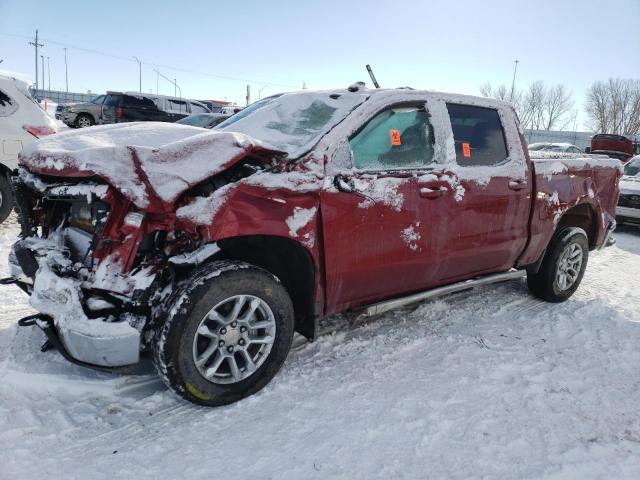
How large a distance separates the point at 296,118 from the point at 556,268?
2.91 meters

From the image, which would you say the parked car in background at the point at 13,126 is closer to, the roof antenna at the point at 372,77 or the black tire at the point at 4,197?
the black tire at the point at 4,197

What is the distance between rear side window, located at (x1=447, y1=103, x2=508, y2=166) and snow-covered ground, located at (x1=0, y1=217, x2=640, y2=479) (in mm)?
1402

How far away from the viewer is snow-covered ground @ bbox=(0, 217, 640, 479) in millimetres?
2307

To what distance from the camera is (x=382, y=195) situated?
10.2 feet

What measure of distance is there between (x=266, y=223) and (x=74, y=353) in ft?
3.92

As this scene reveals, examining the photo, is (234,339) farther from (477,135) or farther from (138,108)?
(138,108)

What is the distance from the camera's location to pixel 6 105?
6074 millimetres

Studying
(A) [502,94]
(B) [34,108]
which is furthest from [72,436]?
(A) [502,94]

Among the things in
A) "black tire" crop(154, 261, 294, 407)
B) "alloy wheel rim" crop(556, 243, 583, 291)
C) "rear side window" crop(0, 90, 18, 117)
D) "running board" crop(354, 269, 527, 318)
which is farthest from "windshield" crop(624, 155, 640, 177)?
"rear side window" crop(0, 90, 18, 117)

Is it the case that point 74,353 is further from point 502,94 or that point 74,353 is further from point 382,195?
point 502,94

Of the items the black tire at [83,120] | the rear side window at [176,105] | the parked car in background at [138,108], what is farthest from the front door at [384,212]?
the black tire at [83,120]

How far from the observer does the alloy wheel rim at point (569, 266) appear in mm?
4680

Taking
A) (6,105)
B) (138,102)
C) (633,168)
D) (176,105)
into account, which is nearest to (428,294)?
(6,105)

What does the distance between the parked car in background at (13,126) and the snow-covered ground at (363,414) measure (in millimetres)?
2781
